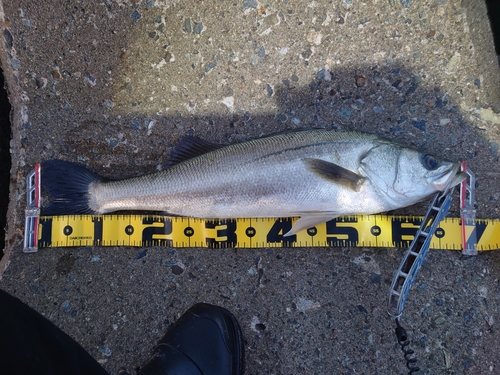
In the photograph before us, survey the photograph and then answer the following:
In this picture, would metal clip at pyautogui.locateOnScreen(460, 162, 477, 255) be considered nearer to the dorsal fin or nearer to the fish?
the fish

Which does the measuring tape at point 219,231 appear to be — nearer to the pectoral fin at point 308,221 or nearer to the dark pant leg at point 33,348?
the pectoral fin at point 308,221

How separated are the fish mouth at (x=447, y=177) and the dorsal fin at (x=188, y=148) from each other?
1629mm

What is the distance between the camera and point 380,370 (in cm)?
241

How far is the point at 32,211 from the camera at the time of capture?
8.81 ft

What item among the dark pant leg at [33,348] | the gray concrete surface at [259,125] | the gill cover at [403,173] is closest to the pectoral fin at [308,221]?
the gray concrete surface at [259,125]

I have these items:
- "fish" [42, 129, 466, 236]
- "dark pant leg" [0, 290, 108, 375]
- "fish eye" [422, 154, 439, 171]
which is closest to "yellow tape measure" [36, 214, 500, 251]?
"fish" [42, 129, 466, 236]

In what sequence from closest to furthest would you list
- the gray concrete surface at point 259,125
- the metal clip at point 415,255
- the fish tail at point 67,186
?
1. the metal clip at point 415,255
2. the gray concrete surface at point 259,125
3. the fish tail at point 67,186

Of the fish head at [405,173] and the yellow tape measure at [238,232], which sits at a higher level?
the fish head at [405,173]

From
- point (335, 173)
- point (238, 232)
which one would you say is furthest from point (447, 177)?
point (238, 232)

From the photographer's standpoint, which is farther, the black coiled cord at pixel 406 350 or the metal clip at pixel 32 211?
the metal clip at pixel 32 211

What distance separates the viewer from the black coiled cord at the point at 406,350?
2248 mm

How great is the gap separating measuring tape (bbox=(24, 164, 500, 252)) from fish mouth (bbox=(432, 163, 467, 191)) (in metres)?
0.33

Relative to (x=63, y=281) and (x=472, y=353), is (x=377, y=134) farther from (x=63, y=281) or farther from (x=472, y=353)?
(x=63, y=281)

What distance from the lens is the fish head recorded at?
240 centimetres
